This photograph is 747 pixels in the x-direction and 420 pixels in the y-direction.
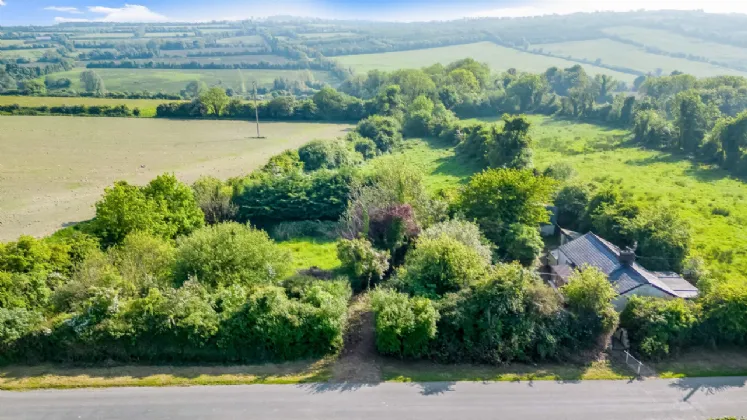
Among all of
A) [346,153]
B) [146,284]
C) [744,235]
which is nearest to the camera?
[146,284]

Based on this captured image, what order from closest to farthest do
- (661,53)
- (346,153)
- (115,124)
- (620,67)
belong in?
(346,153)
(115,124)
(620,67)
(661,53)

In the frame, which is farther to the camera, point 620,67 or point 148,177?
point 620,67

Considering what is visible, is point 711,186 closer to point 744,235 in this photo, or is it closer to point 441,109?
point 744,235

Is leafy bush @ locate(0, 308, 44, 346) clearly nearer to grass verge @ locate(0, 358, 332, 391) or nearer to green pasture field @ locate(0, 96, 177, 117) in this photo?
grass verge @ locate(0, 358, 332, 391)

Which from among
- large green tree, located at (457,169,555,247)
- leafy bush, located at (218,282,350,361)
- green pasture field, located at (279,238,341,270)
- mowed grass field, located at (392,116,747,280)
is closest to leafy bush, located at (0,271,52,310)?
leafy bush, located at (218,282,350,361)

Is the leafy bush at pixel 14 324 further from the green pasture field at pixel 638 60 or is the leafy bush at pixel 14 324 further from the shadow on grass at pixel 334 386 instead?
the green pasture field at pixel 638 60

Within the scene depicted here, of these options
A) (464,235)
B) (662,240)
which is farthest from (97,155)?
(662,240)

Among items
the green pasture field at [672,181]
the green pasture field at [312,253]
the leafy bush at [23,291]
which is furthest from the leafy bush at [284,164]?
the green pasture field at [672,181]

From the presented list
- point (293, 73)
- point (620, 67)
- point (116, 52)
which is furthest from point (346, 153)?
point (116, 52)
